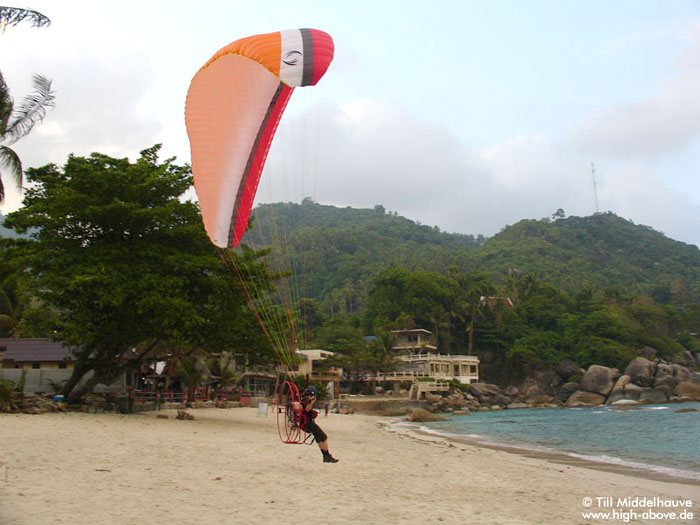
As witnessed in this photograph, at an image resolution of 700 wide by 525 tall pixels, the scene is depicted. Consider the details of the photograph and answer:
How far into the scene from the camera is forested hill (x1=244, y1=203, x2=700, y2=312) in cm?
8844

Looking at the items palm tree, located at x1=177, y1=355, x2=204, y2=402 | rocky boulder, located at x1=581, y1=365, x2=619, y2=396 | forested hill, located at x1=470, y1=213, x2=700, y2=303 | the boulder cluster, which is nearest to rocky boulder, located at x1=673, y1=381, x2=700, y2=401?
the boulder cluster

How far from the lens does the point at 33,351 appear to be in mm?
24906

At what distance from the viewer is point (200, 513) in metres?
5.76

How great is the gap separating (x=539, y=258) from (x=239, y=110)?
101211 mm

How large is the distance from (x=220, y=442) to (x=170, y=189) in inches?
388

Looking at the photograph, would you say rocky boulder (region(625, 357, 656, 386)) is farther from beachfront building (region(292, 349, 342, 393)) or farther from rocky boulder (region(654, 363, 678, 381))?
beachfront building (region(292, 349, 342, 393))

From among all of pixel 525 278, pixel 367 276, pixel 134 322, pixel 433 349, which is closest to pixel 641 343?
pixel 525 278

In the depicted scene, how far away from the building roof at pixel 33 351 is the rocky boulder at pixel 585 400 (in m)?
44.2

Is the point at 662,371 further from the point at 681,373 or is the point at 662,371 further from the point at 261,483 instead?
the point at 261,483

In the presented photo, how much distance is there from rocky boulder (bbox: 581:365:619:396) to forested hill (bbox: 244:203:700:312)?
2830cm

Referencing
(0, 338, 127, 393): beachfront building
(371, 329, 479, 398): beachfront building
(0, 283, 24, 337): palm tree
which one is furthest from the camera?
(371, 329, 479, 398): beachfront building

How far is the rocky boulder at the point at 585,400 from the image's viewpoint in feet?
171

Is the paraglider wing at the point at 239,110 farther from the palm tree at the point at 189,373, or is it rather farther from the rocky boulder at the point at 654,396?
the rocky boulder at the point at 654,396

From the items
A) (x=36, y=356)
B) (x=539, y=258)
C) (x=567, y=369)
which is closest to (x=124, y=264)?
(x=36, y=356)
